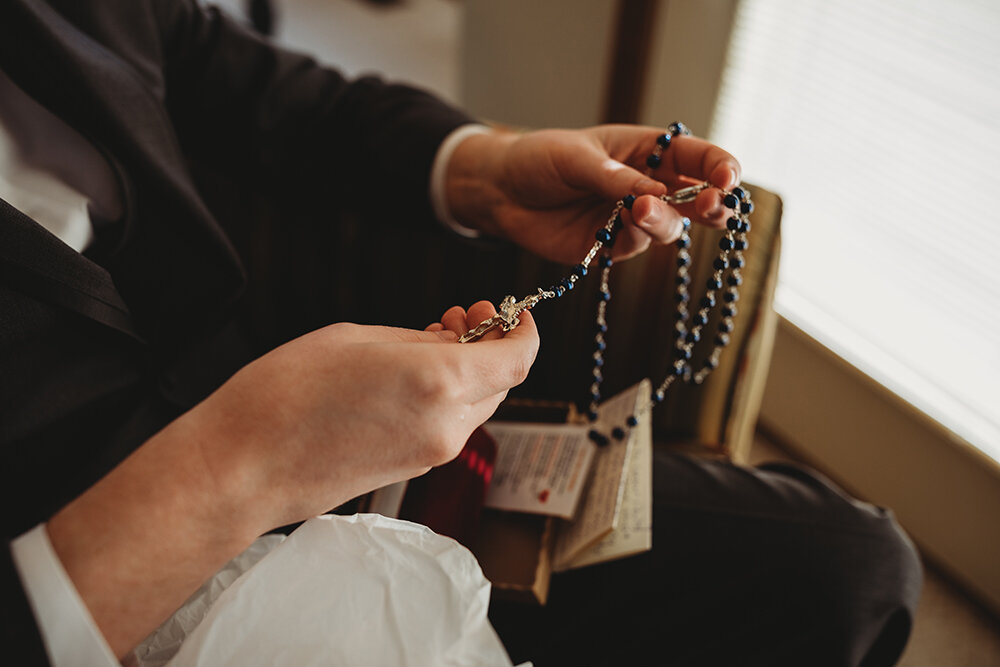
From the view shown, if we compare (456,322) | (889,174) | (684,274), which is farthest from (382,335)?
(889,174)

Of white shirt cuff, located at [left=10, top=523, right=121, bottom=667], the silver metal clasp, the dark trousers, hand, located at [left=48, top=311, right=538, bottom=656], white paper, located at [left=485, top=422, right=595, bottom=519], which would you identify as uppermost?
the silver metal clasp

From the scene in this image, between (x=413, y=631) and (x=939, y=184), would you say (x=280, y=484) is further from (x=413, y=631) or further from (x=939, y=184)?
(x=939, y=184)

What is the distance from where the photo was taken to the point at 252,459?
0.40 m

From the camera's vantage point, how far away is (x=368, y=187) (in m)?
0.88

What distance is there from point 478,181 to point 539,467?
354 mm

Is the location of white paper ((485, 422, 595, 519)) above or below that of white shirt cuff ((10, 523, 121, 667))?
below

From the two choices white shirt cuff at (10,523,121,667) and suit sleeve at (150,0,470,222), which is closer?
white shirt cuff at (10,523,121,667)

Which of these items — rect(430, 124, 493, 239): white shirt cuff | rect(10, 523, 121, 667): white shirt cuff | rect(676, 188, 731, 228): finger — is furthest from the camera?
rect(430, 124, 493, 239): white shirt cuff

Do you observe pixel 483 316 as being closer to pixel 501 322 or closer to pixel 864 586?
pixel 501 322

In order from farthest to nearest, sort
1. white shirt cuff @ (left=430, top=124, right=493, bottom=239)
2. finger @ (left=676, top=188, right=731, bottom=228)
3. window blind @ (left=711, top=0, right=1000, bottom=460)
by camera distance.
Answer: window blind @ (left=711, top=0, right=1000, bottom=460)
white shirt cuff @ (left=430, top=124, right=493, bottom=239)
finger @ (left=676, top=188, right=731, bottom=228)

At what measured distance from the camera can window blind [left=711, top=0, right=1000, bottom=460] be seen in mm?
1035

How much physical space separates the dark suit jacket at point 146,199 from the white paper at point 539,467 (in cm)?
33

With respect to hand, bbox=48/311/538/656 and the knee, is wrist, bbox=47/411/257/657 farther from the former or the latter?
the knee

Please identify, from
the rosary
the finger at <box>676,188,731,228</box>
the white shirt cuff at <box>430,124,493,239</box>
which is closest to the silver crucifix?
the rosary
